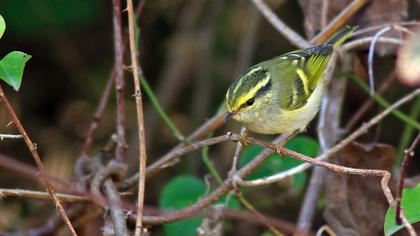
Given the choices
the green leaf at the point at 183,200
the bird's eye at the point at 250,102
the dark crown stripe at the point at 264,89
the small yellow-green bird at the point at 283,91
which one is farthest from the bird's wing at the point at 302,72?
the green leaf at the point at 183,200

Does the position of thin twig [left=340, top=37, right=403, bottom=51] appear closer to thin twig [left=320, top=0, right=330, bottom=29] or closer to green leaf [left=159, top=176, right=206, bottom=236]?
thin twig [left=320, top=0, right=330, bottom=29]

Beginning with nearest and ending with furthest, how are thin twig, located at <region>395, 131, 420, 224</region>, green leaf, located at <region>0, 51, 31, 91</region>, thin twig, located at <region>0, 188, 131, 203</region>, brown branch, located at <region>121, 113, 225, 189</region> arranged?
thin twig, located at <region>395, 131, 420, 224</region> → green leaf, located at <region>0, 51, 31, 91</region> → thin twig, located at <region>0, 188, 131, 203</region> → brown branch, located at <region>121, 113, 225, 189</region>

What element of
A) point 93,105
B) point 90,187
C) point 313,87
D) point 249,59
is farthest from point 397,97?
point 90,187

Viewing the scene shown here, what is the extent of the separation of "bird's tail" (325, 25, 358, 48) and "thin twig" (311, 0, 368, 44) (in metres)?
0.05

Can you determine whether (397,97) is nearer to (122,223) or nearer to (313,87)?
(313,87)

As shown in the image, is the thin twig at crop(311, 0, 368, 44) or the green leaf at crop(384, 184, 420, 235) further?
the thin twig at crop(311, 0, 368, 44)

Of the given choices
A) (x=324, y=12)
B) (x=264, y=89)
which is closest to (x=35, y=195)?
(x=264, y=89)

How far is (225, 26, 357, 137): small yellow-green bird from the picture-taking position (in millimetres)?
3035

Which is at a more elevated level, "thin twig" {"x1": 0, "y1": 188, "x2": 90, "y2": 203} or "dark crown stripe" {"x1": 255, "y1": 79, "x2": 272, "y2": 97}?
"dark crown stripe" {"x1": 255, "y1": 79, "x2": 272, "y2": 97}

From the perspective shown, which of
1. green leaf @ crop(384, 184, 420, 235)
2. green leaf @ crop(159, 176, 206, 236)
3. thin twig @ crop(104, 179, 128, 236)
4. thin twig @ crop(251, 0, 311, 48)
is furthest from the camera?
thin twig @ crop(251, 0, 311, 48)

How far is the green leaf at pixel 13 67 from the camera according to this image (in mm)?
2084

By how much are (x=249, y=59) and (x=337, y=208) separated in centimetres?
200

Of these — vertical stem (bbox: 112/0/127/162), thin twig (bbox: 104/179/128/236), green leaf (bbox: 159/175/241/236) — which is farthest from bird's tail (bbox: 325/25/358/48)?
Answer: thin twig (bbox: 104/179/128/236)

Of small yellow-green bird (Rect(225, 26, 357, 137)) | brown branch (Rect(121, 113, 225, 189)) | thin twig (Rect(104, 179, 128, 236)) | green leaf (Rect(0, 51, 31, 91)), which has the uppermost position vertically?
green leaf (Rect(0, 51, 31, 91))
